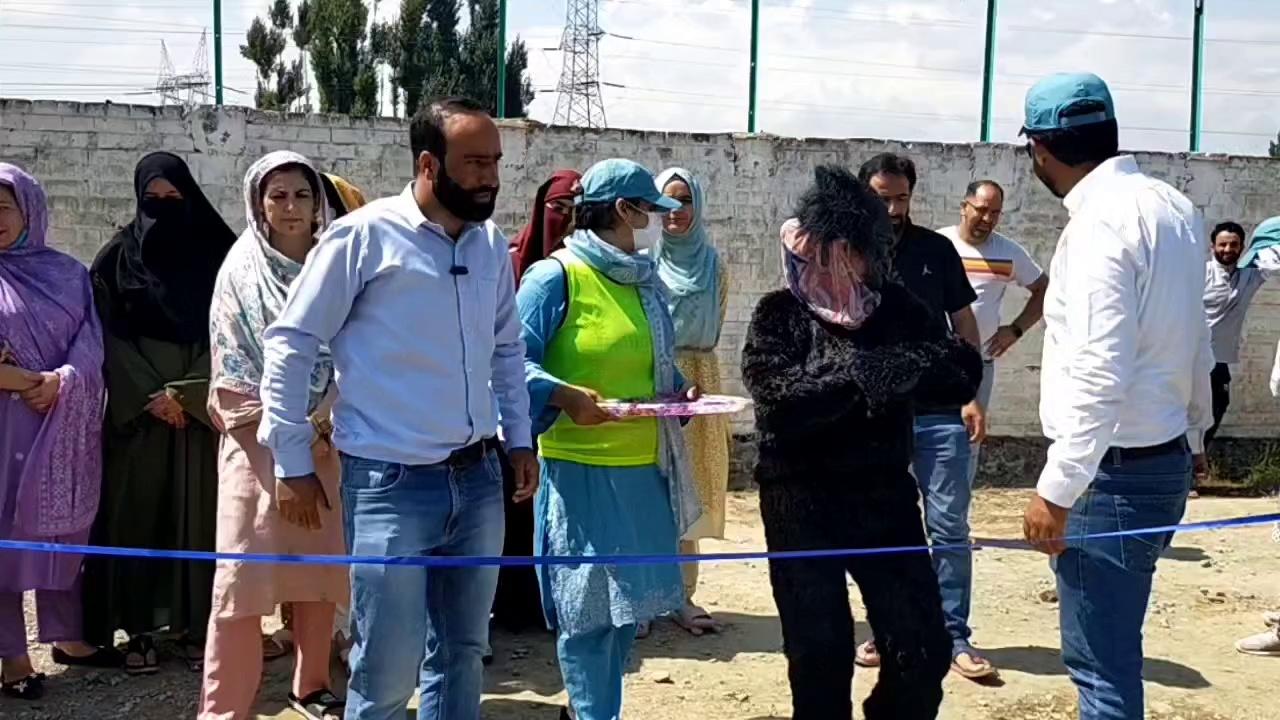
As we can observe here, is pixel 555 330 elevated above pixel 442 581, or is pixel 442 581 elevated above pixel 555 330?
pixel 555 330

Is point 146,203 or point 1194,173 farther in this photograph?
point 1194,173

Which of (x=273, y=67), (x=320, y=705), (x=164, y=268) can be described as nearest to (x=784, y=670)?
(x=320, y=705)

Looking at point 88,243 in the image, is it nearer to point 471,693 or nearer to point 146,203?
point 146,203

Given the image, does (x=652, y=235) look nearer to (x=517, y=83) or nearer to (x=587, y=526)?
(x=587, y=526)

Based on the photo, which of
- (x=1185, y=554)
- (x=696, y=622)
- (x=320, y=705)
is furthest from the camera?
(x=1185, y=554)

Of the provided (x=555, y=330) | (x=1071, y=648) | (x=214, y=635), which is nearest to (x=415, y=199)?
(x=555, y=330)

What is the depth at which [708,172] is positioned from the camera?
8.82 metres

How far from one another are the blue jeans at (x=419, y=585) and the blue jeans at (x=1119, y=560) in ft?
4.90

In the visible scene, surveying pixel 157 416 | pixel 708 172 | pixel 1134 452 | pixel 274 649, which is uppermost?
pixel 708 172

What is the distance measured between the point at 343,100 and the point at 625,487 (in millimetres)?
11495

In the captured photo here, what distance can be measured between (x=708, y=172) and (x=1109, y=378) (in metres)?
6.12

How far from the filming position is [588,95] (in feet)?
36.5

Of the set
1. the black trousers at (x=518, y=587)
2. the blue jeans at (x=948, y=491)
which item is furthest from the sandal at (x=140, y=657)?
the blue jeans at (x=948, y=491)

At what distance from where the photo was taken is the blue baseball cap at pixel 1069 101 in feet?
10.2
